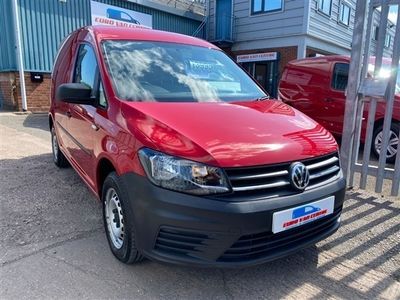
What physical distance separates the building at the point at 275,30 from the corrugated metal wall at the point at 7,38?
7962mm

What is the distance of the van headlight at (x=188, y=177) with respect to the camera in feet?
7.06

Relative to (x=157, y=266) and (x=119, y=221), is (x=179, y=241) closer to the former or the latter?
(x=157, y=266)

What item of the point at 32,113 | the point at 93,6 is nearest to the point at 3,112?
the point at 32,113

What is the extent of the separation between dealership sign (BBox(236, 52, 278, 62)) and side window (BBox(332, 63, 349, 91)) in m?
6.91

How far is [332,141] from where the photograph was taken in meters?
2.88

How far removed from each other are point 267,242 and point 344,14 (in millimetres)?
16242

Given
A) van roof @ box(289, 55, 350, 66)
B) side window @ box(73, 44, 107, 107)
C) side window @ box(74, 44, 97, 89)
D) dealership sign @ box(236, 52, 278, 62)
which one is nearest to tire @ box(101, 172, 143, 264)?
side window @ box(73, 44, 107, 107)

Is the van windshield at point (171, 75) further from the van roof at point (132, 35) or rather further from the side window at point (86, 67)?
the side window at point (86, 67)

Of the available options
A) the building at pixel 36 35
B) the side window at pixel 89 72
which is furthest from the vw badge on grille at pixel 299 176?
the building at pixel 36 35

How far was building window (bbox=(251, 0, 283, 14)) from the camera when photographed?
13.3 m

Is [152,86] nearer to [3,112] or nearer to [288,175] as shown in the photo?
[288,175]

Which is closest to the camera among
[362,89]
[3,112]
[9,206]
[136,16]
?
[9,206]

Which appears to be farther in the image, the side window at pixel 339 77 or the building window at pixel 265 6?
the building window at pixel 265 6

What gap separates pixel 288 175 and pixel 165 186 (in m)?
0.82
